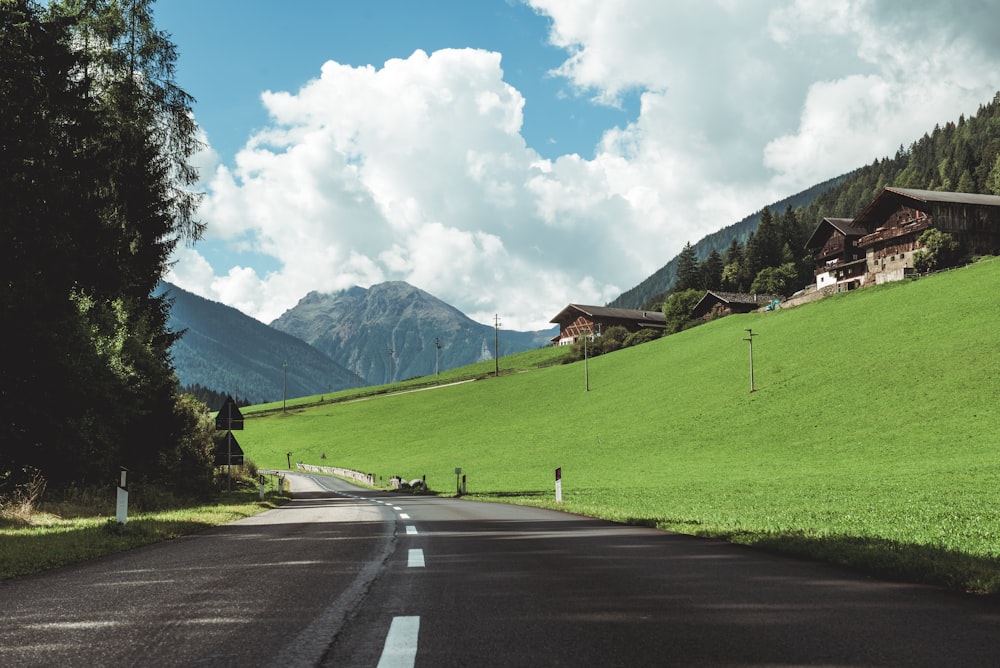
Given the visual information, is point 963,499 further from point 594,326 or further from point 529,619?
point 594,326

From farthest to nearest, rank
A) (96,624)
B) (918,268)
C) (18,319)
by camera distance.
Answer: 1. (918,268)
2. (18,319)
3. (96,624)

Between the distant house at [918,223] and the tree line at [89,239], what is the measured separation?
3011 inches

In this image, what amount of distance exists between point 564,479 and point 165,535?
1170 inches

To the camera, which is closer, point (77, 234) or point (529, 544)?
point (529, 544)

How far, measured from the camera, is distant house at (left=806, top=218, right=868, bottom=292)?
9738 centimetres

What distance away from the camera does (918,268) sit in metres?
79.7

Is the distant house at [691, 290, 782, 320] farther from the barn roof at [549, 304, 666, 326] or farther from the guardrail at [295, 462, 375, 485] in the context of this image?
the guardrail at [295, 462, 375, 485]

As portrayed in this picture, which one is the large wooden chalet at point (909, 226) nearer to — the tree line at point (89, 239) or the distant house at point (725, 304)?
the distant house at point (725, 304)

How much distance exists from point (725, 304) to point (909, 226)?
2696cm

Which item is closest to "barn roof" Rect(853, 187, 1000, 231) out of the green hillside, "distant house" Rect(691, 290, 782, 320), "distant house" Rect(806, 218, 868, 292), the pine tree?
"distant house" Rect(806, 218, 868, 292)

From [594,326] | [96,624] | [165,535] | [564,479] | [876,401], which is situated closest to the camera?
[96,624]

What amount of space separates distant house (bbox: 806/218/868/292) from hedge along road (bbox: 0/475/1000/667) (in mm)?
98177

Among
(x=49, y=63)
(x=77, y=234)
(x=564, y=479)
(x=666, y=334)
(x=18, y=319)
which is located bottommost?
(x=564, y=479)

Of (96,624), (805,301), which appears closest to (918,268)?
(805,301)
